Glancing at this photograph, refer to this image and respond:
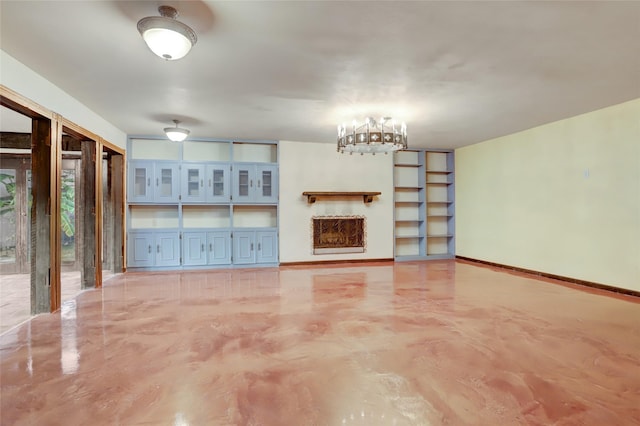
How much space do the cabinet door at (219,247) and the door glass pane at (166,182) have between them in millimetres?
1133

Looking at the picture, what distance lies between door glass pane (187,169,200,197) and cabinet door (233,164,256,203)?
76cm

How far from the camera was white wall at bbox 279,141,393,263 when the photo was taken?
289 inches

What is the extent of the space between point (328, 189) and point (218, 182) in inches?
92.8

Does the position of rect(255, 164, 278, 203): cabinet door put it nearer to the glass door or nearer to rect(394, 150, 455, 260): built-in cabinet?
rect(394, 150, 455, 260): built-in cabinet

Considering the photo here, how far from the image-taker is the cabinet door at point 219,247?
695 cm

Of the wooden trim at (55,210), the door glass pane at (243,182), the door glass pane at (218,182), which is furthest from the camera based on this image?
the door glass pane at (243,182)

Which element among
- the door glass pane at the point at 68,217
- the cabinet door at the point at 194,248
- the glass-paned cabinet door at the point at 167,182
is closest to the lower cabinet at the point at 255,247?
the cabinet door at the point at 194,248

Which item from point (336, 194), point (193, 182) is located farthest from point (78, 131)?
point (336, 194)

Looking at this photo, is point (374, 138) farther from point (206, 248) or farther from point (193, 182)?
point (206, 248)

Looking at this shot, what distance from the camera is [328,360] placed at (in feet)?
8.65

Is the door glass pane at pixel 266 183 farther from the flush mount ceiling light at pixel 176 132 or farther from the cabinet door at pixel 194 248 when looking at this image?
the flush mount ceiling light at pixel 176 132

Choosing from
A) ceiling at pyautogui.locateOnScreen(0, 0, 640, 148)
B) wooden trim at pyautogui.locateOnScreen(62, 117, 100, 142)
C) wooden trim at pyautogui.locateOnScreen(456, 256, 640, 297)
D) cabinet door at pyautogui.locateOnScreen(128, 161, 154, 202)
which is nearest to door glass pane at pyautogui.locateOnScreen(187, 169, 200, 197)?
cabinet door at pyautogui.locateOnScreen(128, 161, 154, 202)

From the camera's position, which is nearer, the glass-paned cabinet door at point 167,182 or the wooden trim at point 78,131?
the wooden trim at point 78,131

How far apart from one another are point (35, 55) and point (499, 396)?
4723 mm
